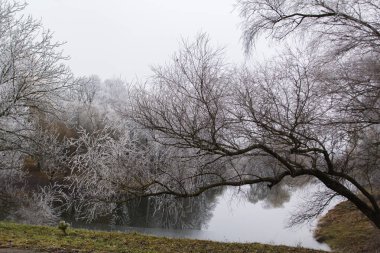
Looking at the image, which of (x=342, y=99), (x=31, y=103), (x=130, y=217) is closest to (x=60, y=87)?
(x=31, y=103)

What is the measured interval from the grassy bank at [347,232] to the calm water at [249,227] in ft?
2.52

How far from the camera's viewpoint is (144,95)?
456 inches

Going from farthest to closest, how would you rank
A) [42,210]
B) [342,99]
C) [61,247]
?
[42,210] < [342,99] < [61,247]

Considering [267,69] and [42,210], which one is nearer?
[267,69]

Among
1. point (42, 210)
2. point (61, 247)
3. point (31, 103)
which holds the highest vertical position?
point (31, 103)

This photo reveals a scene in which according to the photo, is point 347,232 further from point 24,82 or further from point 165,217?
point 24,82

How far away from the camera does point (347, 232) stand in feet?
75.6

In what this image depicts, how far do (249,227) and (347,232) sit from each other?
5.46 meters

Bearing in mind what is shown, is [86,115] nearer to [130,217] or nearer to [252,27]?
[130,217]

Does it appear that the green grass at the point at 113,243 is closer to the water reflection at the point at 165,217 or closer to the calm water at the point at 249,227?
the calm water at the point at 249,227

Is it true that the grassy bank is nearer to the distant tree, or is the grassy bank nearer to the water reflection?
the water reflection

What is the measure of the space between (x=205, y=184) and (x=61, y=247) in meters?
4.31

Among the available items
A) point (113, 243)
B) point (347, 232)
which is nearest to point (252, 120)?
point (113, 243)

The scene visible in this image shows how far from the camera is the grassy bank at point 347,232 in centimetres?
1795
